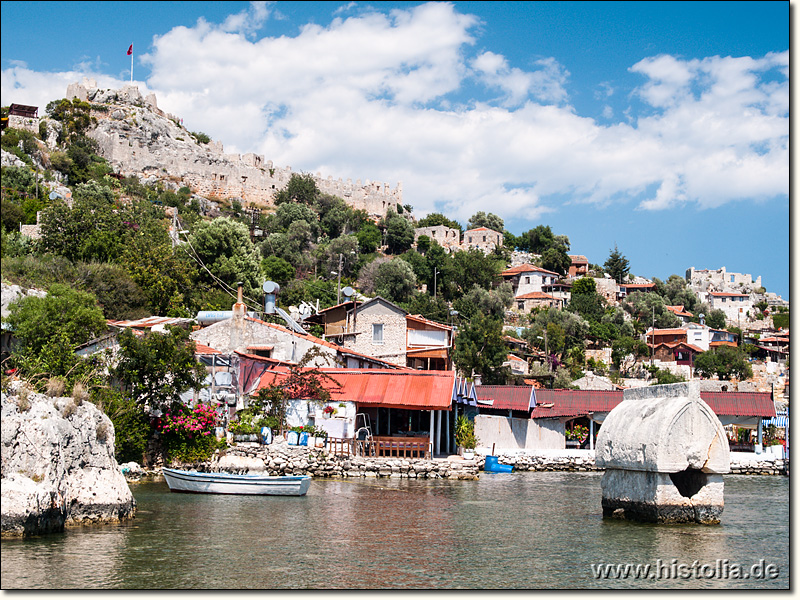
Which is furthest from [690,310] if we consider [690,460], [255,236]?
[690,460]

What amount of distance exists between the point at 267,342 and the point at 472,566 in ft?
62.5

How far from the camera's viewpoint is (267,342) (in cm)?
2969

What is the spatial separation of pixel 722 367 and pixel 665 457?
4952 cm

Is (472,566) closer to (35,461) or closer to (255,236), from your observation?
(35,461)

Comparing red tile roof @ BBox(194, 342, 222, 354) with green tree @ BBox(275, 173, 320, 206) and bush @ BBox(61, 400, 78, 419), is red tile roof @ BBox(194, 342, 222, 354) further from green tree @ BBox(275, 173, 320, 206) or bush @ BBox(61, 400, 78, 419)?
green tree @ BBox(275, 173, 320, 206)

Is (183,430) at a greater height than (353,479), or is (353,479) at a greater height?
(183,430)

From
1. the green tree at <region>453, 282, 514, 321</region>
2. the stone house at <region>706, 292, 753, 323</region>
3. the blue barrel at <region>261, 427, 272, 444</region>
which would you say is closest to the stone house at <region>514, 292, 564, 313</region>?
the green tree at <region>453, 282, 514, 321</region>

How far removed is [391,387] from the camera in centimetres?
2667

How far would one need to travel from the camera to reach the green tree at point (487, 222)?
99.3 meters

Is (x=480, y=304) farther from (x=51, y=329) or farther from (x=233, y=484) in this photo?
(x=233, y=484)

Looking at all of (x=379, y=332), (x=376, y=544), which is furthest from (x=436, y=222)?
(x=376, y=544)

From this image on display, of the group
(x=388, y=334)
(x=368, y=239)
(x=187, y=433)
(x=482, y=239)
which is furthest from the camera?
(x=482, y=239)

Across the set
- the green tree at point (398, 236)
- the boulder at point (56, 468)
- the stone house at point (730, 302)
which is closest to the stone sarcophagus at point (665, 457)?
the boulder at point (56, 468)

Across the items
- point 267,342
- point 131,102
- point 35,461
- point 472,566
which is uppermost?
point 131,102
